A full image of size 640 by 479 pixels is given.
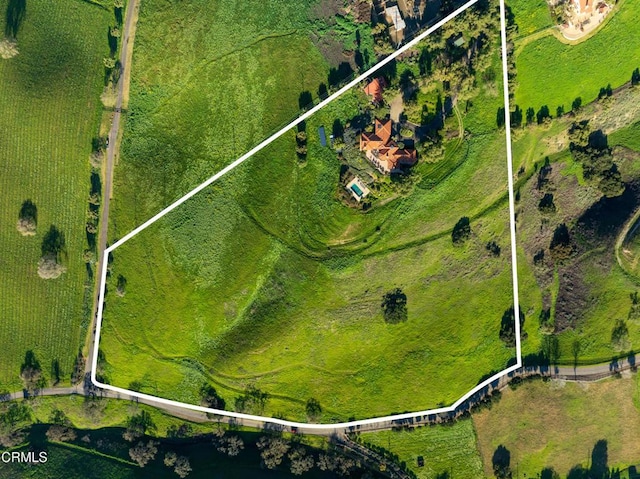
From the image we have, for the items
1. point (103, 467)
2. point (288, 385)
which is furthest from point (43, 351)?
point (288, 385)

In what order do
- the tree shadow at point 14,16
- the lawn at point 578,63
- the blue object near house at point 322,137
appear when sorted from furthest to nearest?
1. the tree shadow at point 14,16
2. the lawn at point 578,63
3. the blue object near house at point 322,137

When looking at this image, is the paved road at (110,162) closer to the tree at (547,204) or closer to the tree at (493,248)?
the tree at (493,248)

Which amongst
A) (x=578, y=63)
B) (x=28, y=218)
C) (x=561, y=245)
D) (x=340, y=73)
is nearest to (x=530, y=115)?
(x=578, y=63)

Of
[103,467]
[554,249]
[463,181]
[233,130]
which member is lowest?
[103,467]

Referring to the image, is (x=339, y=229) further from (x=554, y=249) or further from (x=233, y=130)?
(x=554, y=249)

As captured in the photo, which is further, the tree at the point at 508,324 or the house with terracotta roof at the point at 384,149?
the tree at the point at 508,324

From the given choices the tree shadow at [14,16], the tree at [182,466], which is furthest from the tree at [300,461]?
the tree shadow at [14,16]
